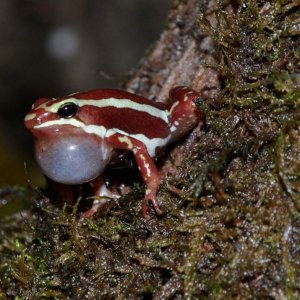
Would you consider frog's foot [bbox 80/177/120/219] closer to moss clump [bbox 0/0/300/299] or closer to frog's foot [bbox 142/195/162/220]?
moss clump [bbox 0/0/300/299]

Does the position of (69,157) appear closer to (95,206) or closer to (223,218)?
(95,206)

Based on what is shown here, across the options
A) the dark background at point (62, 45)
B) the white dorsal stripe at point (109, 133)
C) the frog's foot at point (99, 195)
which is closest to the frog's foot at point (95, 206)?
the frog's foot at point (99, 195)

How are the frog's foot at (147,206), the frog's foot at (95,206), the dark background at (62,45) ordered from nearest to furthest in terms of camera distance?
the frog's foot at (147,206) → the frog's foot at (95,206) → the dark background at (62,45)

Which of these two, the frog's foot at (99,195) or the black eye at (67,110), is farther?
the frog's foot at (99,195)

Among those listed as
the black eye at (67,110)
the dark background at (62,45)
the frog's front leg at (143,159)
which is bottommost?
the dark background at (62,45)

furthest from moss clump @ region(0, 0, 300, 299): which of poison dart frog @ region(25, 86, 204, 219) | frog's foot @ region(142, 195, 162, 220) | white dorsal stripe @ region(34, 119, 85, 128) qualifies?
white dorsal stripe @ region(34, 119, 85, 128)

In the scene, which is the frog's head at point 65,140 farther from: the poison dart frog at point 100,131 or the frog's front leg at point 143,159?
the frog's front leg at point 143,159

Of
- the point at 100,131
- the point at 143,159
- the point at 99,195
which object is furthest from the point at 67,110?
the point at 99,195

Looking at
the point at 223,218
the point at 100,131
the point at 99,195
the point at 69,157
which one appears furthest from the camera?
the point at 99,195
